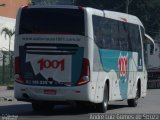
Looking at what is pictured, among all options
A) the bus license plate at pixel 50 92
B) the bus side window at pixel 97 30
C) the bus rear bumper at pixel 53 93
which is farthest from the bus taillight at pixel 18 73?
the bus side window at pixel 97 30

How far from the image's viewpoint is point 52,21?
2136 centimetres

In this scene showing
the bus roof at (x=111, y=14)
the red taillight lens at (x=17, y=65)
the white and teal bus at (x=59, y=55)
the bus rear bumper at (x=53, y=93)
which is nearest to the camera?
the bus rear bumper at (x=53, y=93)

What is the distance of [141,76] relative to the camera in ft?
90.6

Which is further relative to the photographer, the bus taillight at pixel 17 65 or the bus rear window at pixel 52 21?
the bus taillight at pixel 17 65

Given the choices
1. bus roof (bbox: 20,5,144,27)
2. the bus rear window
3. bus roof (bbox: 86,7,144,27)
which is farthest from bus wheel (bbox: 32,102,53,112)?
bus roof (bbox: 86,7,144,27)

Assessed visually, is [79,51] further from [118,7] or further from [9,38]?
[118,7]

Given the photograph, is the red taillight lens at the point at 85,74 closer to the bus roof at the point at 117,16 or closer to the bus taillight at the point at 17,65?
the bus roof at the point at 117,16

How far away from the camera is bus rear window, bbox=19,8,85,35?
21.2 m

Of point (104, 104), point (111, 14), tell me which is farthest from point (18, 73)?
point (111, 14)

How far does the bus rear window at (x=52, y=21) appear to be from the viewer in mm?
21219

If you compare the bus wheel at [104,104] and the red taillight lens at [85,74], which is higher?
the red taillight lens at [85,74]

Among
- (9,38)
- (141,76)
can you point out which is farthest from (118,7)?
(141,76)

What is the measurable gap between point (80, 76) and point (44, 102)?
1.81m

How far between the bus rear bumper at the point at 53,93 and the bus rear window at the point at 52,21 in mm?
1821
